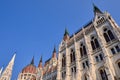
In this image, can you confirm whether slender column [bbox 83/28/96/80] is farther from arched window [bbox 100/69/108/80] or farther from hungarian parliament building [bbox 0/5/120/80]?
arched window [bbox 100/69/108/80]

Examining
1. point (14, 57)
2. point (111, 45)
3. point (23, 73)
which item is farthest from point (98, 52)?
point (14, 57)

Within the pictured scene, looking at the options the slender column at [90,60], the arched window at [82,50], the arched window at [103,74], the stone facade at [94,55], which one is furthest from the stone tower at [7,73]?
the arched window at [103,74]

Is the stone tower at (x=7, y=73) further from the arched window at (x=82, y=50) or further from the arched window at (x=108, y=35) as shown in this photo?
the arched window at (x=108, y=35)

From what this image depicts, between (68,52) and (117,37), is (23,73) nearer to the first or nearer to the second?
(68,52)

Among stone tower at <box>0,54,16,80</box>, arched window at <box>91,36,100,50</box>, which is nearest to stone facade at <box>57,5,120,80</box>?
arched window at <box>91,36,100,50</box>

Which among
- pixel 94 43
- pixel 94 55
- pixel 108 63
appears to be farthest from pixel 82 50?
pixel 108 63

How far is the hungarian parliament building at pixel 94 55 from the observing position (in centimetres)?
2786

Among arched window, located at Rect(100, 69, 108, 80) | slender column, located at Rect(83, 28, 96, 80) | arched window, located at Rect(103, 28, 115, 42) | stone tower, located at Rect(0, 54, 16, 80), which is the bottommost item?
arched window, located at Rect(100, 69, 108, 80)

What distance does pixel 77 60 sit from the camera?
34.9 m

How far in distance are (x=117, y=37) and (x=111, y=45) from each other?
6.95ft

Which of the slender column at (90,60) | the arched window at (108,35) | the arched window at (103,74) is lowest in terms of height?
the arched window at (103,74)

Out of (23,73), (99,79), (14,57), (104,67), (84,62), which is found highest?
(14,57)

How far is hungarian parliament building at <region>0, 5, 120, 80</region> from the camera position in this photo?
91.4ft

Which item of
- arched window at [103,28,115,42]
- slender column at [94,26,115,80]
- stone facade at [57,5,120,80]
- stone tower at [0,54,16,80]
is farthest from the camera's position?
stone tower at [0,54,16,80]
